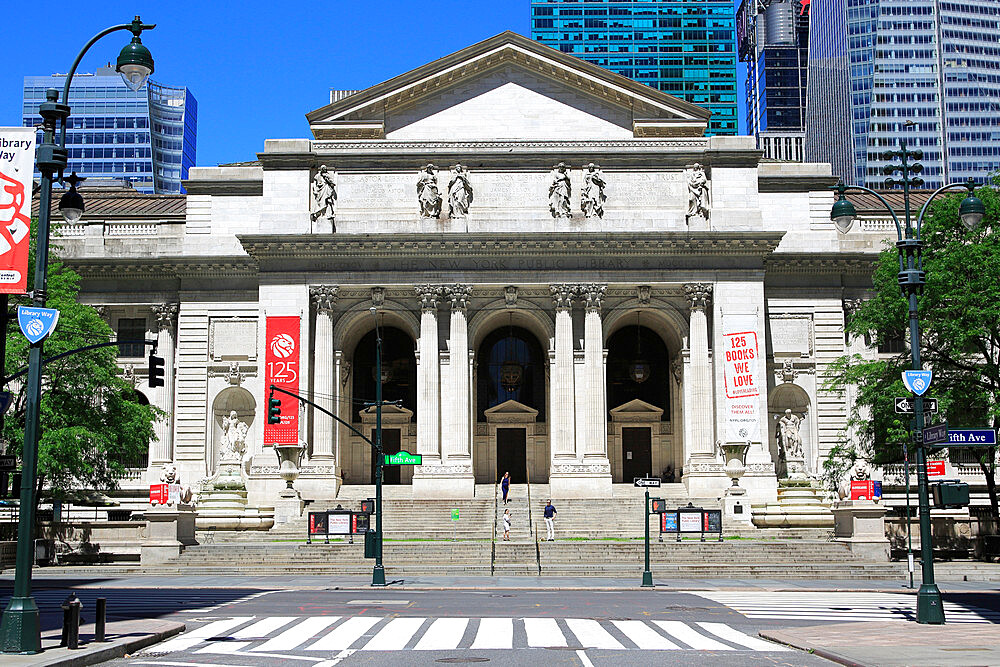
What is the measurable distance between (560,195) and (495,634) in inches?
1625

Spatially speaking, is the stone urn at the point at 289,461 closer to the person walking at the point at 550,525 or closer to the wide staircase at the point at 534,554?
the wide staircase at the point at 534,554

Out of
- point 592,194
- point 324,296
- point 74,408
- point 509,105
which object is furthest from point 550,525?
point 509,105

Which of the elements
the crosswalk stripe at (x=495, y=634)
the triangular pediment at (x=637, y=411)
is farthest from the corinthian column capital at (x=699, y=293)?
the crosswalk stripe at (x=495, y=634)

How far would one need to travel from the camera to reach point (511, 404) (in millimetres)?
64875

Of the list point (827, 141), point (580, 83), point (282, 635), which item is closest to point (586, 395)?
point (580, 83)

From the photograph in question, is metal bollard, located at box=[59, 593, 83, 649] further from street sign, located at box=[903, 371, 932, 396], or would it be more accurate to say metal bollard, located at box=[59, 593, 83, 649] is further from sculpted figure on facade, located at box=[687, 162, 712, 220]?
sculpted figure on facade, located at box=[687, 162, 712, 220]

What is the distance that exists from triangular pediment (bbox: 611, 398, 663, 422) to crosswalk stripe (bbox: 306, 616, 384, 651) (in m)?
41.2

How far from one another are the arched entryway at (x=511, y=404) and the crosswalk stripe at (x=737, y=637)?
133 ft

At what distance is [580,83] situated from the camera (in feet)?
205

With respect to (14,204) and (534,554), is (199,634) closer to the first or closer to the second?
(14,204)

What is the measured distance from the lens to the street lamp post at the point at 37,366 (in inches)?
706

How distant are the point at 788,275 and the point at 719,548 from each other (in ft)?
84.2

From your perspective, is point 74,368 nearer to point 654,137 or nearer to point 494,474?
point 494,474

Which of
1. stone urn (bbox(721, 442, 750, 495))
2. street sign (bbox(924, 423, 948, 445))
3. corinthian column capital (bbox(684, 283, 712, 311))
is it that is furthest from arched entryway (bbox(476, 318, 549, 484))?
street sign (bbox(924, 423, 948, 445))
